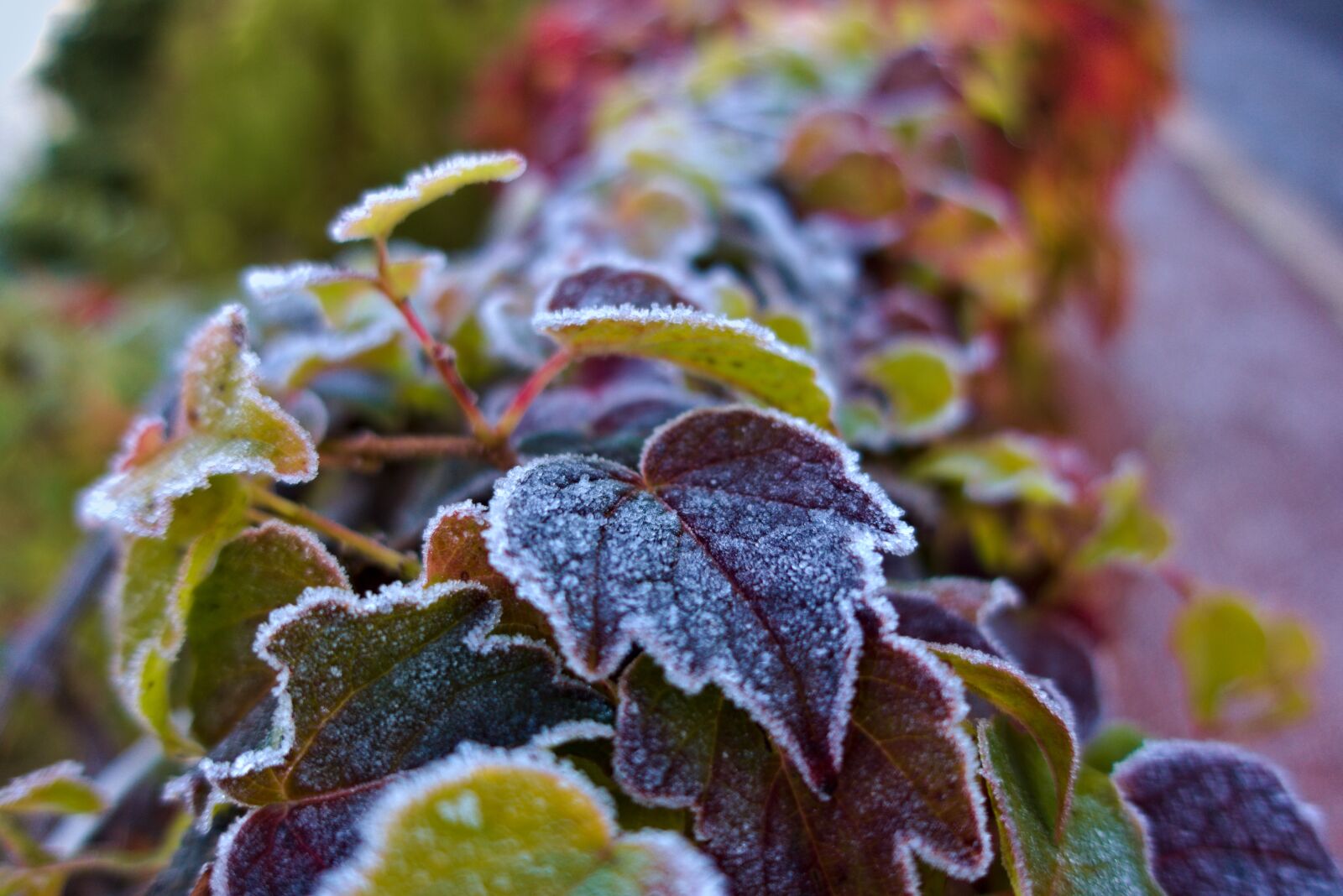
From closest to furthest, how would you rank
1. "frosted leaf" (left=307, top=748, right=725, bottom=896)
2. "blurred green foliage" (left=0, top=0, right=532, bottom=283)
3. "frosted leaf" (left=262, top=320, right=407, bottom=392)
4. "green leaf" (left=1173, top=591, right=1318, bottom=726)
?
1. "frosted leaf" (left=307, top=748, right=725, bottom=896)
2. "frosted leaf" (left=262, top=320, right=407, bottom=392)
3. "green leaf" (left=1173, top=591, right=1318, bottom=726)
4. "blurred green foliage" (left=0, top=0, right=532, bottom=283)

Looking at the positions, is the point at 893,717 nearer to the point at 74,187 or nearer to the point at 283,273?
the point at 283,273

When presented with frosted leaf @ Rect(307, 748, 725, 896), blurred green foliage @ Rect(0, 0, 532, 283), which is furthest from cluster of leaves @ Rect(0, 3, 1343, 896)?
blurred green foliage @ Rect(0, 0, 532, 283)

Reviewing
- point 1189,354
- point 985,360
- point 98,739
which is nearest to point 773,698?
point 985,360

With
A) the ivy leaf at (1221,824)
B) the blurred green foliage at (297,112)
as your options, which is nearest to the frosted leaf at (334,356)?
the ivy leaf at (1221,824)

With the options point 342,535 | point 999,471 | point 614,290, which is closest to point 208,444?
point 342,535

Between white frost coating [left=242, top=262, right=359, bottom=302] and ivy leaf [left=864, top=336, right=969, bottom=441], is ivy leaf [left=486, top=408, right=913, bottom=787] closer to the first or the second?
white frost coating [left=242, top=262, right=359, bottom=302]
